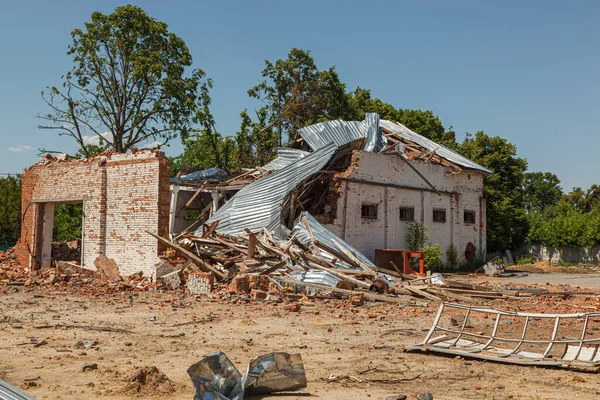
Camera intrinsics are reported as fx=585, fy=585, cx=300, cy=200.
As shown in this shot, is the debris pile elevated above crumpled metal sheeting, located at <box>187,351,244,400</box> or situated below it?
below

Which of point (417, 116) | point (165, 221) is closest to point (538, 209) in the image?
point (417, 116)

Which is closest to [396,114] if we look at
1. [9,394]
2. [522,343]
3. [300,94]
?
[300,94]

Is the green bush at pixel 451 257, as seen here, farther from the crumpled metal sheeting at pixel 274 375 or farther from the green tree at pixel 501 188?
the crumpled metal sheeting at pixel 274 375

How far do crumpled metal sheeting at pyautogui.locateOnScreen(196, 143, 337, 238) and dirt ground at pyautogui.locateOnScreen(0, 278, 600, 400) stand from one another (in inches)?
213

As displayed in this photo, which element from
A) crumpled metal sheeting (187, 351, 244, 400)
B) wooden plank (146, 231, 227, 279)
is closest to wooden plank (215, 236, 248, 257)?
wooden plank (146, 231, 227, 279)

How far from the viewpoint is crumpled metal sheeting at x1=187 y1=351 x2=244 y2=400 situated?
4.76 metres

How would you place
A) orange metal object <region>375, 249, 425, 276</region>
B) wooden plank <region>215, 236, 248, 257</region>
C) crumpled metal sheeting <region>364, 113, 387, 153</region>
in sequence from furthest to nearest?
1. crumpled metal sheeting <region>364, 113, 387, 153</region>
2. orange metal object <region>375, 249, 425, 276</region>
3. wooden plank <region>215, 236, 248, 257</region>

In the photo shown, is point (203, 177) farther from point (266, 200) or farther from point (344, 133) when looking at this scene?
point (344, 133)

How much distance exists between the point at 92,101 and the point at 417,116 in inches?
822

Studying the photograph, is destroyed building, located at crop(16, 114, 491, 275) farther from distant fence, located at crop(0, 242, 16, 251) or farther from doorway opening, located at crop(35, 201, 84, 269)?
distant fence, located at crop(0, 242, 16, 251)

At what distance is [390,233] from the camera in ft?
74.7

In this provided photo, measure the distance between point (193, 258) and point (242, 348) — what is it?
7.75 m

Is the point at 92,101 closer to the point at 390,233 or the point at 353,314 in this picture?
the point at 390,233

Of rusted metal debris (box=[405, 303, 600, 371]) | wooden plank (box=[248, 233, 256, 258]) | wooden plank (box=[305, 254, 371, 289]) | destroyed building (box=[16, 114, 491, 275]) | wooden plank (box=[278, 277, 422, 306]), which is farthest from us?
destroyed building (box=[16, 114, 491, 275])
